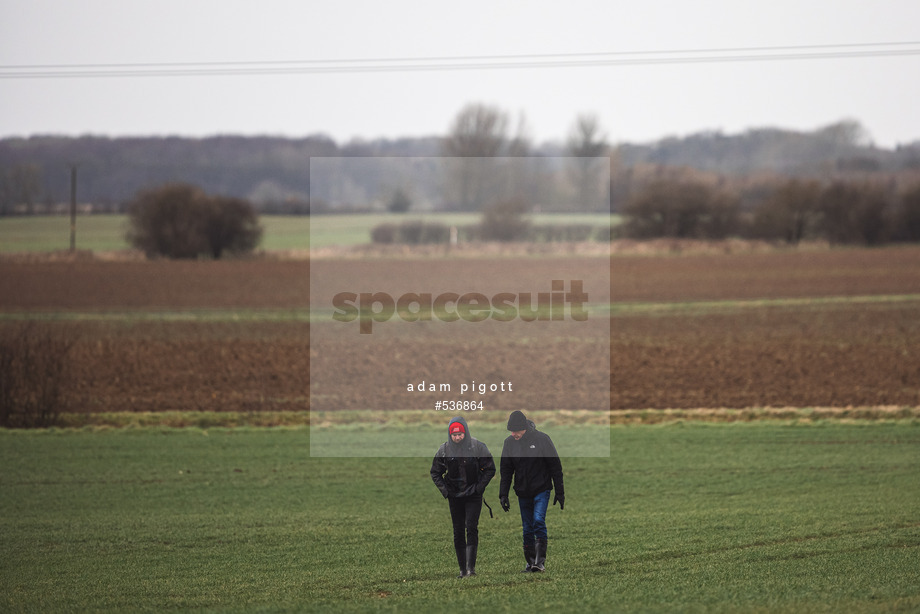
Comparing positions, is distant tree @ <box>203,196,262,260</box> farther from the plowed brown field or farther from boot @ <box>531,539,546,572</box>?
boot @ <box>531,539,546,572</box>

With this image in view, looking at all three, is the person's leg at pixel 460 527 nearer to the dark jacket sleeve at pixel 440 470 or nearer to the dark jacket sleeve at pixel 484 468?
the dark jacket sleeve at pixel 440 470

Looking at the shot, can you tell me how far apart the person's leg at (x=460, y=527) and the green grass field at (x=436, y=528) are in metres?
0.25

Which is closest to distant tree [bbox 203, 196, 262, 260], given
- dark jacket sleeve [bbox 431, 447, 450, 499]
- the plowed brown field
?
the plowed brown field

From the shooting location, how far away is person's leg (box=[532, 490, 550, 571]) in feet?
31.0

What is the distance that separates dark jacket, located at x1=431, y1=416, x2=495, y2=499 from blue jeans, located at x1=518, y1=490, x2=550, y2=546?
470mm

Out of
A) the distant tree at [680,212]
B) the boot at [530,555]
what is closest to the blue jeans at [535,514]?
the boot at [530,555]

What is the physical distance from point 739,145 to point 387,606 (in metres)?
142

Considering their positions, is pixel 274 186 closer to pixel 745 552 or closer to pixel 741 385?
pixel 741 385

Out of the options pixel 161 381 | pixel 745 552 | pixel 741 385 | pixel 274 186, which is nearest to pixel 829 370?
pixel 741 385

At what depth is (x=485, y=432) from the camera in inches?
813

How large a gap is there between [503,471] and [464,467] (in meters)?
0.42

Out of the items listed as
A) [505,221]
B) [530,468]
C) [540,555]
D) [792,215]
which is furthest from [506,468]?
[792,215]

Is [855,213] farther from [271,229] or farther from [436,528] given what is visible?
A: [436,528]

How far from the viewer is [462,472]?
9.28m
